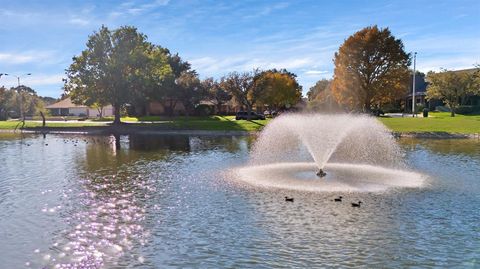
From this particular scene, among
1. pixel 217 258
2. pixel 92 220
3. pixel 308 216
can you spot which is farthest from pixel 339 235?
pixel 92 220

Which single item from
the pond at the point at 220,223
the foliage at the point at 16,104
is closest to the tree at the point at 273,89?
A: the foliage at the point at 16,104

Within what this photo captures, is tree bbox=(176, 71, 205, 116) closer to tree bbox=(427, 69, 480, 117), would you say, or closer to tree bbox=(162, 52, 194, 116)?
tree bbox=(162, 52, 194, 116)

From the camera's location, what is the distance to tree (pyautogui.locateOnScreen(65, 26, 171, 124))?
66.1 metres

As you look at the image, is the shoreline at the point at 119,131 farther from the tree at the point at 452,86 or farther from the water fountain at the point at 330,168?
the tree at the point at 452,86

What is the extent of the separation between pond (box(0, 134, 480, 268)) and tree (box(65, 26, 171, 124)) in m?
43.2

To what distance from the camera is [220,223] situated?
554 inches

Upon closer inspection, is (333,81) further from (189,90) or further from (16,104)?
(16,104)

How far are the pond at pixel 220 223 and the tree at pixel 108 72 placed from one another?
43175 millimetres

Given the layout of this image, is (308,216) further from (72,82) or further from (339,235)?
(72,82)

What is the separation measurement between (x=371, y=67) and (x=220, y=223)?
62.7 meters

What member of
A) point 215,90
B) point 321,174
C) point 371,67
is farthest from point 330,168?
point 215,90

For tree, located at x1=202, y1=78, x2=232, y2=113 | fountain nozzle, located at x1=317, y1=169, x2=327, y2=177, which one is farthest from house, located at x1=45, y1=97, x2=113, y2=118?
fountain nozzle, located at x1=317, y1=169, x2=327, y2=177

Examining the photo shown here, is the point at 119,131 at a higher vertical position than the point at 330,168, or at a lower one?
higher

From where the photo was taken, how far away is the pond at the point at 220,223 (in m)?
11.1
